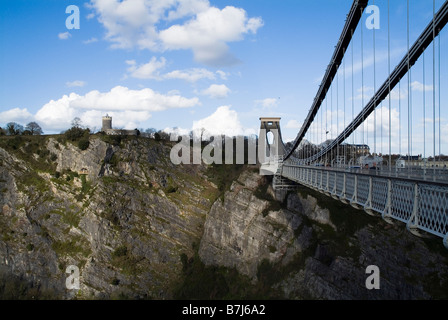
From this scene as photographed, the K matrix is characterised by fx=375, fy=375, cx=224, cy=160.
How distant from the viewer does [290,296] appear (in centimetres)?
3091

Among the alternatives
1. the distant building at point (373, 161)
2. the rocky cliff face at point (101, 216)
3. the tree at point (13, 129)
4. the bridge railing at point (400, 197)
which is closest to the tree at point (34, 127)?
the tree at point (13, 129)

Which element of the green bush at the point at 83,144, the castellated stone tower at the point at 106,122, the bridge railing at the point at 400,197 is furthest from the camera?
the castellated stone tower at the point at 106,122

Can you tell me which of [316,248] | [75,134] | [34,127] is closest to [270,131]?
[316,248]

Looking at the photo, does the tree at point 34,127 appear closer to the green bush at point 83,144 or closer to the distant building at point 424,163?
the green bush at point 83,144

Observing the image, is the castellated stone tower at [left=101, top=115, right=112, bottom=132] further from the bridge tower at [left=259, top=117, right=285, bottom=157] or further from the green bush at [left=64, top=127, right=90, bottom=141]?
the bridge tower at [left=259, top=117, right=285, bottom=157]

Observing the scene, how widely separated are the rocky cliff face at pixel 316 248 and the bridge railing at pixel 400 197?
12547mm

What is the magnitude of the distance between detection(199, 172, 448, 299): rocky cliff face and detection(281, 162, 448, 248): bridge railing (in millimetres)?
12547

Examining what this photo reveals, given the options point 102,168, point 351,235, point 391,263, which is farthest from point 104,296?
point 391,263

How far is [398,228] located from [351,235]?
3647mm

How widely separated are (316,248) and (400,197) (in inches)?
873

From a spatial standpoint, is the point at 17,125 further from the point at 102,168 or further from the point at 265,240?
the point at 265,240

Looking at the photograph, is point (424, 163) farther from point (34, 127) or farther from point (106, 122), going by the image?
point (34, 127)

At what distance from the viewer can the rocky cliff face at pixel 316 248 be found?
26047 mm

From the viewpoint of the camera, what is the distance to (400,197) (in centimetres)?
1088
